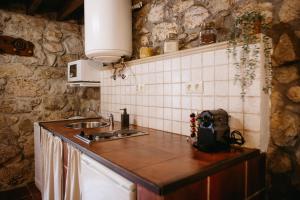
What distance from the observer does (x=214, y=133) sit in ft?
Result: 3.73

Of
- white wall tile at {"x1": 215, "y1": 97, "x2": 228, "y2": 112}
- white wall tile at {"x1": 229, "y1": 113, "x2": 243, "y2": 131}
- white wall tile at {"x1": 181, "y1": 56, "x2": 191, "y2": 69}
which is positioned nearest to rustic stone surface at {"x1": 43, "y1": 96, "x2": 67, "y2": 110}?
white wall tile at {"x1": 181, "y1": 56, "x2": 191, "y2": 69}

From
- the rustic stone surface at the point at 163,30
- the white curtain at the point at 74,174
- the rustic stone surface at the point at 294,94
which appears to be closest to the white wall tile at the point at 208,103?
the rustic stone surface at the point at 294,94

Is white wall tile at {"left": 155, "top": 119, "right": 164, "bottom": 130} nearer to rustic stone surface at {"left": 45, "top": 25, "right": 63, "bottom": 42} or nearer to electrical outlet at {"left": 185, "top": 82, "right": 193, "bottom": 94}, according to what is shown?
electrical outlet at {"left": 185, "top": 82, "right": 193, "bottom": 94}

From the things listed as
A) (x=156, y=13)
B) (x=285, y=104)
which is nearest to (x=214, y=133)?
(x=285, y=104)

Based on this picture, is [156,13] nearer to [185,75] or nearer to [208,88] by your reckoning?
[185,75]

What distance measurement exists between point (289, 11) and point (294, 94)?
45cm

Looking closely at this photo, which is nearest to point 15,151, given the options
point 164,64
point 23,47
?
point 23,47

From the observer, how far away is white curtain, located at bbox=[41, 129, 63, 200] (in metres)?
1.69

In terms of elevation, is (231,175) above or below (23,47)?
below

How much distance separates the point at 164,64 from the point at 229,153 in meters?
0.93

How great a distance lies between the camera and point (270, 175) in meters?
1.25

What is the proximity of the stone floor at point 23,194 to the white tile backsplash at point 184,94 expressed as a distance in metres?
1.28

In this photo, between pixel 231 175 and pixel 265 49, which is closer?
pixel 231 175

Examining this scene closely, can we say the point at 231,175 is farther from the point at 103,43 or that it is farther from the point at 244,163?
the point at 103,43
